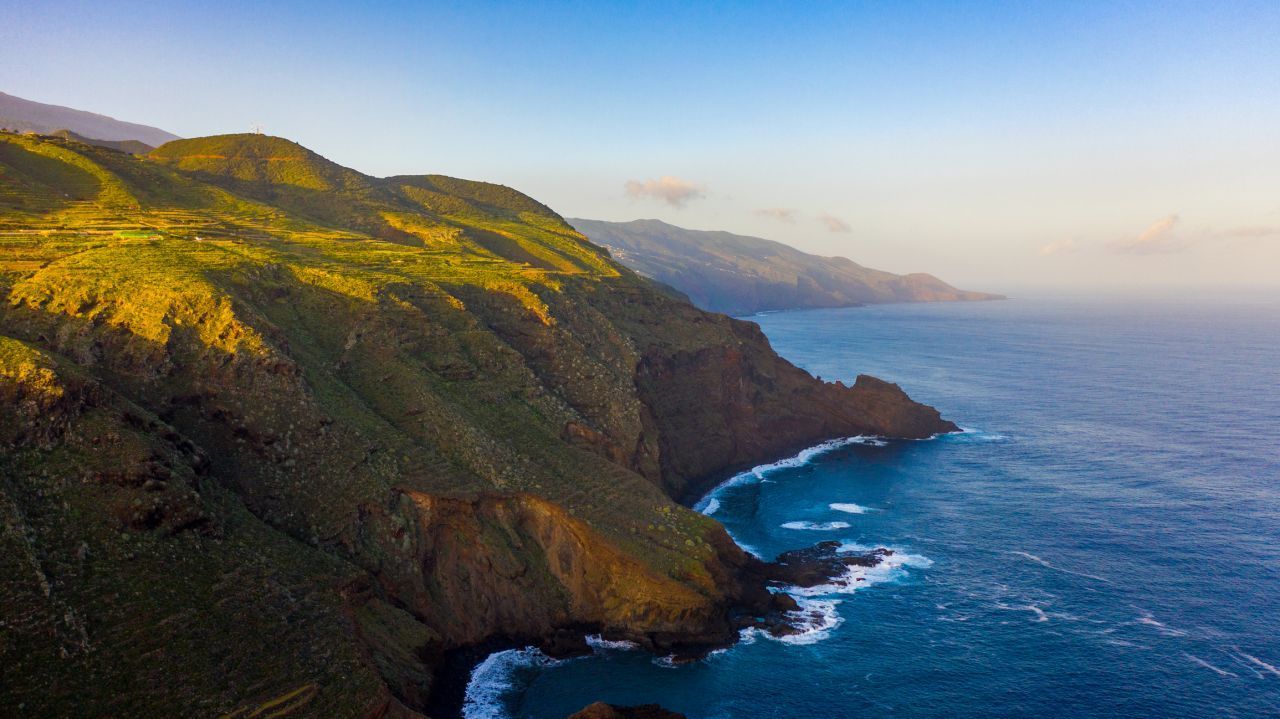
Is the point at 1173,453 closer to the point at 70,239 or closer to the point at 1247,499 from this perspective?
the point at 1247,499

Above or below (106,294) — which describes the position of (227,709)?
below

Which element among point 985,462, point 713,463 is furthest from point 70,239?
point 985,462

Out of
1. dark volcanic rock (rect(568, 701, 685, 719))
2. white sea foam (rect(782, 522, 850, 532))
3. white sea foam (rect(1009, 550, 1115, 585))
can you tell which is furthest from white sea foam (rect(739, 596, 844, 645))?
white sea foam (rect(1009, 550, 1115, 585))

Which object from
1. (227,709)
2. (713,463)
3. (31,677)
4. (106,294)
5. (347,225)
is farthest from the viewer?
(347,225)

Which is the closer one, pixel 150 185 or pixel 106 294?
pixel 106 294

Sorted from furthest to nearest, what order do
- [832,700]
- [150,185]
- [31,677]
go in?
1. [150,185]
2. [832,700]
3. [31,677]

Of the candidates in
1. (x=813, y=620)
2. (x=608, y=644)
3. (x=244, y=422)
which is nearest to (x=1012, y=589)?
(x=813, y=620)

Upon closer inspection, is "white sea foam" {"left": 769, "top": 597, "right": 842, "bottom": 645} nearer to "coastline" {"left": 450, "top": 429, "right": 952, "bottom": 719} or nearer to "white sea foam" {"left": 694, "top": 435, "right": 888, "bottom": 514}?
"coastline" {"left": 450, "top": 429, "right": 952, "bottom": 719}
